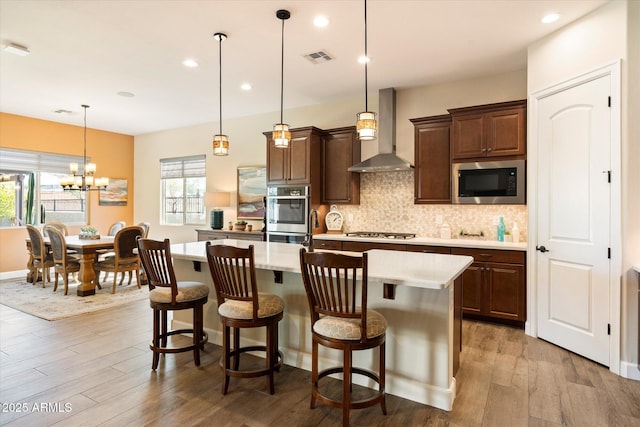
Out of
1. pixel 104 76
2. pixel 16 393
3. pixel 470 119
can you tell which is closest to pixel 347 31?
pixel 470 119

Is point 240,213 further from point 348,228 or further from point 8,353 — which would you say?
point 8,353

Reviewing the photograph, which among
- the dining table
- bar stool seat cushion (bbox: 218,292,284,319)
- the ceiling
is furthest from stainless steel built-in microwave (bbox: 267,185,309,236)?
bar stool seat cushion (bbox: 218,292,284,319)

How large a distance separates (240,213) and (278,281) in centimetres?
403

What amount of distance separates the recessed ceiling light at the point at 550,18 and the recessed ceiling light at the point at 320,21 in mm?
1968

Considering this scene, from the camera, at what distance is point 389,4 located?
299 centimetres

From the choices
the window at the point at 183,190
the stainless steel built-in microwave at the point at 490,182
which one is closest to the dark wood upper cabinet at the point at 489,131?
the stainless steel built-in microwave at the point at 490,182

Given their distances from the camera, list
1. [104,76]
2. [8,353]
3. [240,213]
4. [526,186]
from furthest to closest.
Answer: [240,213], [104,76], [526,186], [8,353]

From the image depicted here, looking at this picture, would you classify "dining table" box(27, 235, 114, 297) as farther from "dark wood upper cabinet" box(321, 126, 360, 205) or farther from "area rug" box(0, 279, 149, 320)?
"dark wood upper cabinet" box(321, 126, 360, 205)

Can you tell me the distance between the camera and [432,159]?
462 cm

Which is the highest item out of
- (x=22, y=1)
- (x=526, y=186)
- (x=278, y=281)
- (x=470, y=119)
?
(x=22, y=1)

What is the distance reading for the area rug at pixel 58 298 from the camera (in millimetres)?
4430

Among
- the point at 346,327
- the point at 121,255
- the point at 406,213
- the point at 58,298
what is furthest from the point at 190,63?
the point at 58,298

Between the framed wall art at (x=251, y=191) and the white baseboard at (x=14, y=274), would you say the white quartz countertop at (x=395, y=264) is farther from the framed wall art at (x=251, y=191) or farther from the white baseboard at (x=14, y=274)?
the white baseboard at (x=14, y=274)

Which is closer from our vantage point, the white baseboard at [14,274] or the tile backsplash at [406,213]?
the tile backsplash at [406,213]
